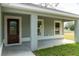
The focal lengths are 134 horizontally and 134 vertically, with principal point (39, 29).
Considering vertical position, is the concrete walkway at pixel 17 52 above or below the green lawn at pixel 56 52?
above

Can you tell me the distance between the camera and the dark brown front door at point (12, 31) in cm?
1104

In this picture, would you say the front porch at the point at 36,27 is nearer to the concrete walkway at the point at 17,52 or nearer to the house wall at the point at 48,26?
the house wall at the point at 48,26

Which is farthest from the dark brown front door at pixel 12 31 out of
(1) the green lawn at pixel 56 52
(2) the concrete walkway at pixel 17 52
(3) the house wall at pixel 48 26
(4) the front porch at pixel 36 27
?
(3) the house wall at pixel 48 26

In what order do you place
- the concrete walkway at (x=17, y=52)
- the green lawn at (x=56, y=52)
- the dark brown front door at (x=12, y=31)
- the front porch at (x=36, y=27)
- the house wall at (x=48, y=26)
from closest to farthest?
the concrete walkway at (x=17, y=52) → the green lawn at (x=56, y=52) → the front porch at (x=36, y=27) → the dark brown front door at (x=12, y=31) → the house wall at (x=48, y=26)

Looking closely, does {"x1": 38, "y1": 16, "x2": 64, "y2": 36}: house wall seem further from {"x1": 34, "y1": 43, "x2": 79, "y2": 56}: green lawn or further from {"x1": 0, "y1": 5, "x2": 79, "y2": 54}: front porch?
{"x1": 34, "y1": 43, "x2": 79, "y2": 56}: green lawn

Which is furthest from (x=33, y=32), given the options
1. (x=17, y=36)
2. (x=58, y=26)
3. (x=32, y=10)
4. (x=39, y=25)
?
(x=58, y=26)

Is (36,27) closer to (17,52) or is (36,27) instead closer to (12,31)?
(17,52)

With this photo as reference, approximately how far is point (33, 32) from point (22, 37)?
281 cm

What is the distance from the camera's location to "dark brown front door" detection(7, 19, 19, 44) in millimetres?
11039

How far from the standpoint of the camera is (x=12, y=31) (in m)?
11.3

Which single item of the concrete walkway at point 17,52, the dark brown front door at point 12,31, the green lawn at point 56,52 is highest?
the dark brown front door at point 12,31

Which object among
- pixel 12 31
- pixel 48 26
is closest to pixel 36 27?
pixel 12 31

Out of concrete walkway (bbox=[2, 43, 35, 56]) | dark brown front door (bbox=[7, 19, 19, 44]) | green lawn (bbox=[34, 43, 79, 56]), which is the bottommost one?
green lawn (bbox=[34, 43, 79, 56])

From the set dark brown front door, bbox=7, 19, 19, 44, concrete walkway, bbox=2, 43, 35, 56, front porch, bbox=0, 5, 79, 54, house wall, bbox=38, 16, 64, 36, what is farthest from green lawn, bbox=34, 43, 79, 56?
house wall, bbox=38, 16, 64, 36
